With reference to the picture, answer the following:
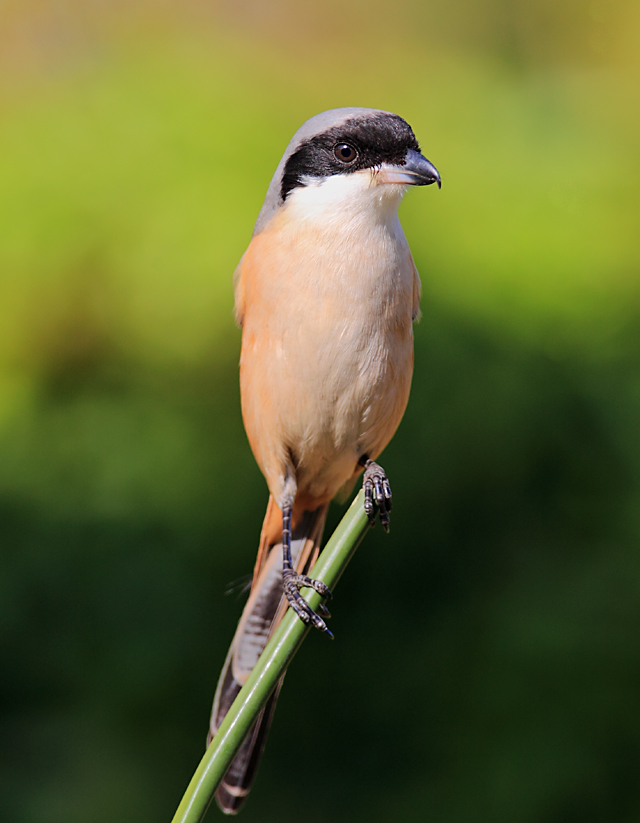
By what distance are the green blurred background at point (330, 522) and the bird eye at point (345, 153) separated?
5.81 feet

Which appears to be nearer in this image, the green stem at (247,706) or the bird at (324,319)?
the green stem at (247,706)

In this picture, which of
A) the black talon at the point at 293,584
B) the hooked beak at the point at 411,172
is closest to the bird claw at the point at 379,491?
the black talon at the point at 293,584

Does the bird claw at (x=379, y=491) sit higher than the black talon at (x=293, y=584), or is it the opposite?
the bird claw at (x=379, y=491)

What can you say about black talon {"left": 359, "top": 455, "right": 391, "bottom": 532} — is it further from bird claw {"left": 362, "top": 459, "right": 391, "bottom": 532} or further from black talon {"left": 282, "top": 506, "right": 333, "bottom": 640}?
black talon {"left": 282, "top": 506, "right": 333, "bottom": 640}

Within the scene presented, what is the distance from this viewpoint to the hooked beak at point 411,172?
123 cm

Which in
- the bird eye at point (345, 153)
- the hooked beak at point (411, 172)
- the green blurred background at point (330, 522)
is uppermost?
the bird eye at point (345, 153)

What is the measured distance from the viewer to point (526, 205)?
359cm

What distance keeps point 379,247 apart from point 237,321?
39 centimetres

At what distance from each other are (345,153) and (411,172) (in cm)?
15

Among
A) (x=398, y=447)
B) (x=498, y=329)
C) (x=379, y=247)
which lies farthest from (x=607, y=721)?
(x=379, y=247)

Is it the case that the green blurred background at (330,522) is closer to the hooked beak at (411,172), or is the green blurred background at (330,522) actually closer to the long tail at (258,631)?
the long tail at (258,631)

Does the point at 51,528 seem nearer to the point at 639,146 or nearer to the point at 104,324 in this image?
the point at 104,324

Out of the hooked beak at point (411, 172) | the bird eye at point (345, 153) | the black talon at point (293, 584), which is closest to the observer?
the black talon at point (293, 584)

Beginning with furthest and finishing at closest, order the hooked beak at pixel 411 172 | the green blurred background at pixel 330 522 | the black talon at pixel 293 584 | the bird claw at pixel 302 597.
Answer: the green blurred background at pixel 330 522
the hooked beak at pixel 411 172
the black talon at pixel 293 584
the bird claw at pixel 302 597
